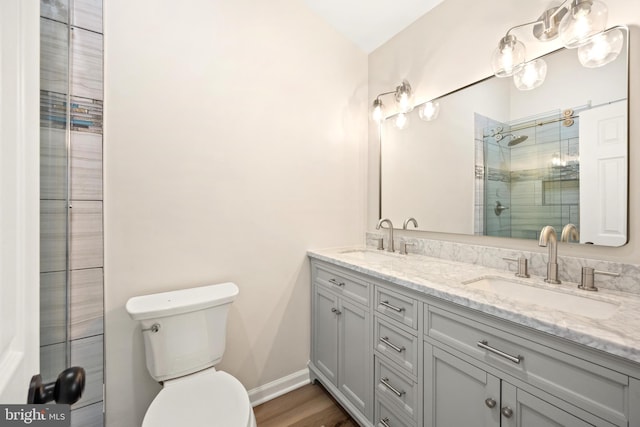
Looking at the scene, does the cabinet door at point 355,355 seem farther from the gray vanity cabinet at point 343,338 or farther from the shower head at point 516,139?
the shower head at point 516,139

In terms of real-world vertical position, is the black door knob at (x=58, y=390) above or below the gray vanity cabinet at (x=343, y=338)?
above

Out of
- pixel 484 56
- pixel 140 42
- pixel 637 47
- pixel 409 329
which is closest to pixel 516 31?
pixel 484 56

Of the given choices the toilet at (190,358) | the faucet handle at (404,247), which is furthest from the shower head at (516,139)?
the toilet at (190,358)

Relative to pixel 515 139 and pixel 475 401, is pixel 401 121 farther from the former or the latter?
pixel 475 401

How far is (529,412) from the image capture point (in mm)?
820

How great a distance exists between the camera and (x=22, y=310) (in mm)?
432

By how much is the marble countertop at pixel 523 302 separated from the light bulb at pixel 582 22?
3.36 feet

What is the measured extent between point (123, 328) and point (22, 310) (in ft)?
3.68

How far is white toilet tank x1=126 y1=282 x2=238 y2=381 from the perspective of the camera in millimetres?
1224

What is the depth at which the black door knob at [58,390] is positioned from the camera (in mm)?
432

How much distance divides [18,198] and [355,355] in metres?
1.54

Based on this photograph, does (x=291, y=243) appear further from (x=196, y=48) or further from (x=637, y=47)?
(x=637, y=47)

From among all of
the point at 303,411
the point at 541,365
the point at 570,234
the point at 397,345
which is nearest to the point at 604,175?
the point at 570,234

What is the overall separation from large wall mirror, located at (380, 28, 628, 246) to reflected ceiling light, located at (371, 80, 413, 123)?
0.24ft
